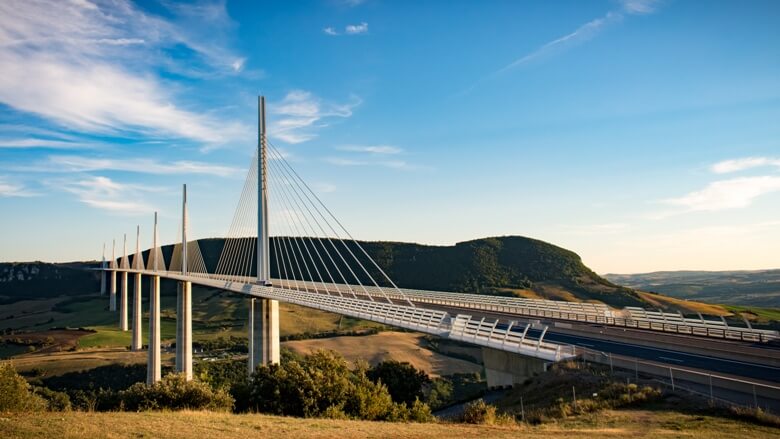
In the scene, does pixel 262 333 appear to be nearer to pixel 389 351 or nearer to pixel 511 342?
pixel 511 342

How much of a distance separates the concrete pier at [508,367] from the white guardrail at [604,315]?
310 inches

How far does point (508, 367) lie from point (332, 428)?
9.28 meters

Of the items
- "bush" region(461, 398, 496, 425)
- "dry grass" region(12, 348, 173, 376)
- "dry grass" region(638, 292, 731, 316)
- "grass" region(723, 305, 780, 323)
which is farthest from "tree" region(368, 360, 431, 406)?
"dry grass" region(638, 292, 731, 316)

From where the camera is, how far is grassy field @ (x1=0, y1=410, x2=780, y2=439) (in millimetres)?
12328

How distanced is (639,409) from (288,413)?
1310 cm

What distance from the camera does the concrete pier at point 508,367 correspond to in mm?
20656

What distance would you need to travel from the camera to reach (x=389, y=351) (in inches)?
2869

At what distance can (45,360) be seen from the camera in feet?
204

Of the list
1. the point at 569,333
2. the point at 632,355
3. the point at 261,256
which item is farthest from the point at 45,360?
the point at 632,355

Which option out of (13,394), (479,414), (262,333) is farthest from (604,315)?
(13,394)

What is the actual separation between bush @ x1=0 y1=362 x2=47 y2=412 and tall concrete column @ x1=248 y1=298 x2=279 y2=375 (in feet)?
75.9

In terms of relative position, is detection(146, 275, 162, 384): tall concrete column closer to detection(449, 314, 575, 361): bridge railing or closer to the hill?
detection(449, 314, 575, 361): bridge railing

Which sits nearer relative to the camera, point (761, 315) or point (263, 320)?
point (263, 320)

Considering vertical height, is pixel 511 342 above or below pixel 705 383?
above
